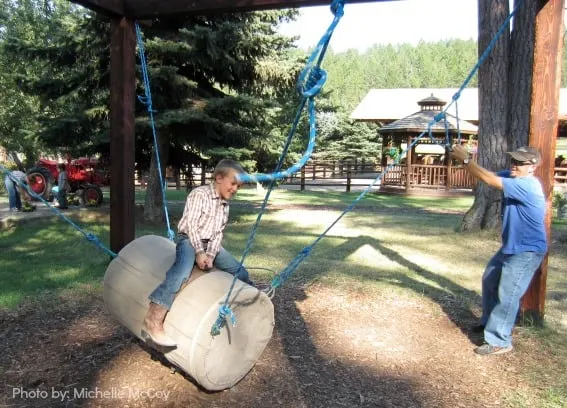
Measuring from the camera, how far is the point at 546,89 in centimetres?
466

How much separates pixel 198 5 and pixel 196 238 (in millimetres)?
2970

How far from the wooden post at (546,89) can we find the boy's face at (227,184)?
2.90m

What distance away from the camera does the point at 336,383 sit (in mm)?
3752

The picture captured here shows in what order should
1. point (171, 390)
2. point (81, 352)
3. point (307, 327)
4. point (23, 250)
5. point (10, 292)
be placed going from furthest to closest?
point (23, 250)
point (10, 292)
point (307, 327)
point (81, 352)
point (171, 390)

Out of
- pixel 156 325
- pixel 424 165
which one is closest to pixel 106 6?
pixel 156 325

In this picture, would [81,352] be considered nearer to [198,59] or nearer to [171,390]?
[171,390]

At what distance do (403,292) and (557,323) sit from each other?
5.29 ft

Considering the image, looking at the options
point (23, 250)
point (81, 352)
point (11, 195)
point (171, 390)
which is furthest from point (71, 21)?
point (171, 390)

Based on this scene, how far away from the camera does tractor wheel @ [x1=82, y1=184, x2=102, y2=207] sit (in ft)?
47.0

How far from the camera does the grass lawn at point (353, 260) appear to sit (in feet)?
17.8

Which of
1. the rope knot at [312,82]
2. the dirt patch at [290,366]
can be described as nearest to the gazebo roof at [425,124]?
the dirt patch at [290,366]

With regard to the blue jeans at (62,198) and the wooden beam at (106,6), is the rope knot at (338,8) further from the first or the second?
the blue jeans at (62,198)

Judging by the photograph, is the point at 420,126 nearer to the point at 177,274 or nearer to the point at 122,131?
the point at 122,131

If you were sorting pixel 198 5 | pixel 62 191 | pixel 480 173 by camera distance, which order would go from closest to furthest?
pixel 480 173, pixel 198 5, pixel 62 191
